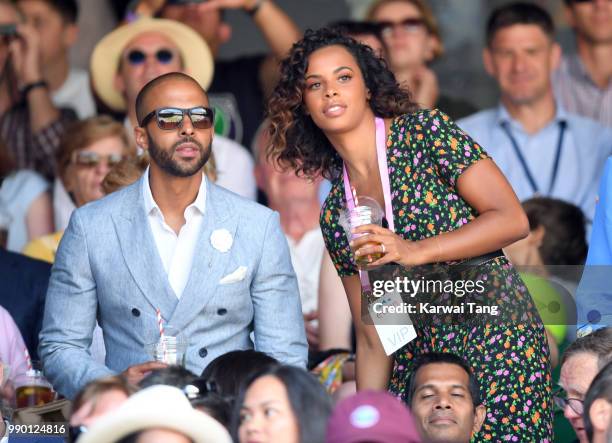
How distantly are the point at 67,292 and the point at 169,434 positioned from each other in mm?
1357

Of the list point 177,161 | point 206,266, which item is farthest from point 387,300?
point 177,161

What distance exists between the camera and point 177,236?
206 inches

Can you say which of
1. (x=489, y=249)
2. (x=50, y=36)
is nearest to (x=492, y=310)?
(x=489, y=249)

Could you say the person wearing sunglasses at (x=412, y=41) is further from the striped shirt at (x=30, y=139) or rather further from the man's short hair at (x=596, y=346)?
the man's short hair at (x=596, y=346)

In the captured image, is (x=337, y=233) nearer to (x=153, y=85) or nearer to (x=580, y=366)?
(x=153, y=85)

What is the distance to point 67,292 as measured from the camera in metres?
5.14

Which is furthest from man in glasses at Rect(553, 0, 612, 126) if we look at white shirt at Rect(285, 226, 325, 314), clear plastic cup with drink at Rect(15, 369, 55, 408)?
clear plastic cup with drink at Rect(15, 369, 55, 408)

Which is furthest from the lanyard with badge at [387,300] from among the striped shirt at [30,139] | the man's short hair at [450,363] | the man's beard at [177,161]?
the striped shirt at [30,139]

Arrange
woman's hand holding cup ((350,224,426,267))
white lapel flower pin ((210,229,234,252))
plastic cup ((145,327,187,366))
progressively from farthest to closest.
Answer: white lapel flower pin ((210,229,234,252)) → plastic cup ((145,327,187,366)) → woman's hand holding cup ((350,224,426,267))

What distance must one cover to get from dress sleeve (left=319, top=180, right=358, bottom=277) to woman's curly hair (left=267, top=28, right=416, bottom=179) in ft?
0.50

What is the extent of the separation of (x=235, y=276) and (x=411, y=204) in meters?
0.68

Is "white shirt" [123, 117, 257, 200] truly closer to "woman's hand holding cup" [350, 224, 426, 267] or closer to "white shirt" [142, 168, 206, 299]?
"white shirt" [142, 168, 206, 299]

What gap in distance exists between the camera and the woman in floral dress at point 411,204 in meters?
4.87

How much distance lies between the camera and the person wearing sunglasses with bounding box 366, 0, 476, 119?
8188mm
